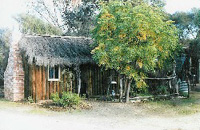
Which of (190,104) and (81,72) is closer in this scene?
(190,104)

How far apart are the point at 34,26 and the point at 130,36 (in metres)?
20.9

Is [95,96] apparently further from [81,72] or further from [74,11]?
[74,11]

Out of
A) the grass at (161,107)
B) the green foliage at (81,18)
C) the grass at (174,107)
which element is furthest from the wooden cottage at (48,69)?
the green foliage at (81,18)

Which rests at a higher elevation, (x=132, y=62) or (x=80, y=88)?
(x=132, y=62)

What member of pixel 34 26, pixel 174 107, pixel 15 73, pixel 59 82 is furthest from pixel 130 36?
pixel 34 26

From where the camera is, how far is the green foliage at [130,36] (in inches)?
595

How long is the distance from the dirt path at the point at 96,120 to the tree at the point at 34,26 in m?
19.1

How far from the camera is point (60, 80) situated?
60.3 ft

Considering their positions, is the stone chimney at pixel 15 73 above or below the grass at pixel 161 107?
above

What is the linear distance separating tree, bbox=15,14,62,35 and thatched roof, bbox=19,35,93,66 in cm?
1428

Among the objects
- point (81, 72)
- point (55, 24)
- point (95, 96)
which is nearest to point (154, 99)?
point (95, 96)

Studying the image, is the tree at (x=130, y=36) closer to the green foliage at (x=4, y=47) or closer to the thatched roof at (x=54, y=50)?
the thatched roof at (x=54, y=50)

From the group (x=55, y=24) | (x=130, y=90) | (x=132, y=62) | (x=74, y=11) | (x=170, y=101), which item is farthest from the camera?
(x=55, y=24)

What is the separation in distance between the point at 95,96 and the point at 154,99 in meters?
4.06
